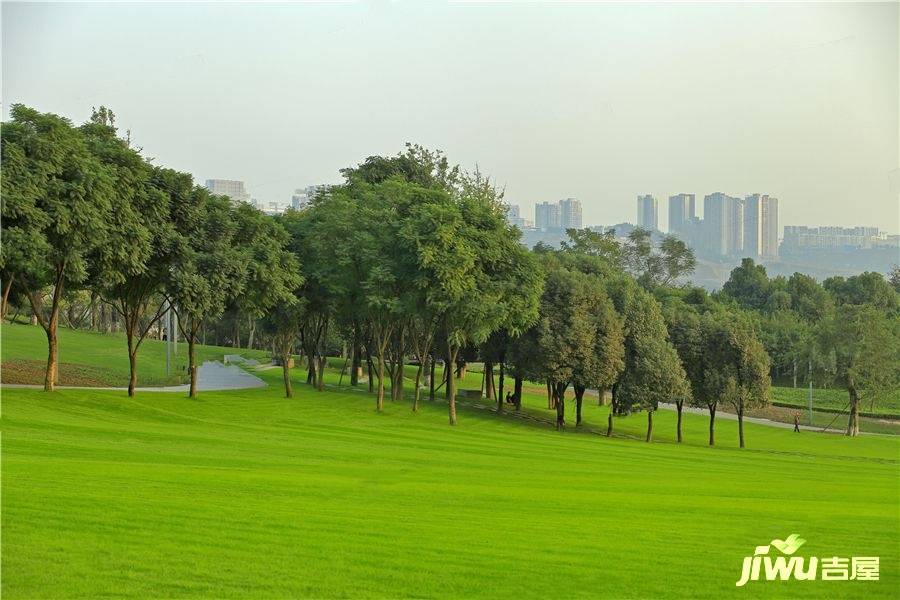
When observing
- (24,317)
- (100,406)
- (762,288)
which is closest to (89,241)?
A: (100,406)

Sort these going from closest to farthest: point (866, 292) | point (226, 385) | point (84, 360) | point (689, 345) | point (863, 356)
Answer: point (689, 345)
point (226, 385)
point (84, 360)
point (863, 356)
point (866, 292)

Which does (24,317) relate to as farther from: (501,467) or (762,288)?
(762,288)

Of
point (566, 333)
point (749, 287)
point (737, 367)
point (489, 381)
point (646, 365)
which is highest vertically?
point (749, 287)

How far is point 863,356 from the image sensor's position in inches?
3071

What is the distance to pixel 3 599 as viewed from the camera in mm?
12211

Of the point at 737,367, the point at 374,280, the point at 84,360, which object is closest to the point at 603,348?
the point at 737,367

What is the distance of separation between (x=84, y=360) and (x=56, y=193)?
36.8 meters

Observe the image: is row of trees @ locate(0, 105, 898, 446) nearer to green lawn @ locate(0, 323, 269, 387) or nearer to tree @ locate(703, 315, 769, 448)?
tree @ locate(703, 315, 769, 448)

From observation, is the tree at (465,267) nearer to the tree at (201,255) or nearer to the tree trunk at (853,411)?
the tree at (201,255)

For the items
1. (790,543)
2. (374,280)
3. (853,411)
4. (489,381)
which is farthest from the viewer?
(489,381)

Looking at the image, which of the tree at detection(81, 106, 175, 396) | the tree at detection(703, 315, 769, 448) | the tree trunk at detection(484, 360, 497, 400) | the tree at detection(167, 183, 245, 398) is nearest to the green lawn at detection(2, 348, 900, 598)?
the tree at detection(81, 106, 175, 396)

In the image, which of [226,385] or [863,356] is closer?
[226,385]

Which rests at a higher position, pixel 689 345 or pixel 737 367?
pixel 689 345

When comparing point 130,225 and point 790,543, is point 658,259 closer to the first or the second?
point 130,225
